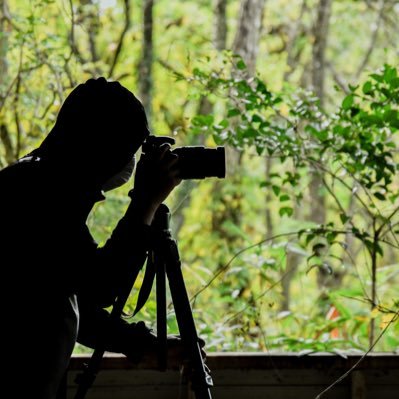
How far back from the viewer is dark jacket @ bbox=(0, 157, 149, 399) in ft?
5.34

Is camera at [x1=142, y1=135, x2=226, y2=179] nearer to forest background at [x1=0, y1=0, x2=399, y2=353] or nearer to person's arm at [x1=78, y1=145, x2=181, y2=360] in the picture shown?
person's arm at [x1=78, y1=145, x2=181, y2=360]

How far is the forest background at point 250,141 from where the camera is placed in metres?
3.07

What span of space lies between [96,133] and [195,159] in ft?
0.97

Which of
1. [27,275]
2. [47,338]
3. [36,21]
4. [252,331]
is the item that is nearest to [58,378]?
[47,338]

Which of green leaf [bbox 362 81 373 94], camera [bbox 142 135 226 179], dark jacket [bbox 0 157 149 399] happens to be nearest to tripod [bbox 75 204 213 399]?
camera [bbox 142 135 226 179]

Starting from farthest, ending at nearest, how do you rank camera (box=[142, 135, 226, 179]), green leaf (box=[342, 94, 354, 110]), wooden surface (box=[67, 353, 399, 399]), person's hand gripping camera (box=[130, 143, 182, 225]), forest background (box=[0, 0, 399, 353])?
forest background (box=[0, 0, 399, 353])
green leaf (box=[342, 94, 354, 110])
wooden surface (box=[67, 353, 399, 399])
camera (box=[142, 135, 226, 179])
person's hand gripping camera (box=[130, 143, 182, 225])

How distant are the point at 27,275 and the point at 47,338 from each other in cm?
15

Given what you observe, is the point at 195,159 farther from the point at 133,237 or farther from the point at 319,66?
the point at 319,66

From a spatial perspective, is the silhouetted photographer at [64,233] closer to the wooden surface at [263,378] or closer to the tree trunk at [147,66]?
the wooden surface at [263,378]

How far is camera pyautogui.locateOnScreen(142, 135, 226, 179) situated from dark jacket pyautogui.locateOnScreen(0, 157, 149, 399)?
0.26 m

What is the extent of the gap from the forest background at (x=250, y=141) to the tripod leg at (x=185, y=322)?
3.23 ft

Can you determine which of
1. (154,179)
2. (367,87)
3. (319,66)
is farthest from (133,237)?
(319,66)

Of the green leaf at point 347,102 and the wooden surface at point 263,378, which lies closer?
the wooden surface at point 263,378

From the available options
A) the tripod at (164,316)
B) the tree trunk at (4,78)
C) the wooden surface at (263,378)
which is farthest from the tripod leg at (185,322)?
the tree trunk at (4,78)
